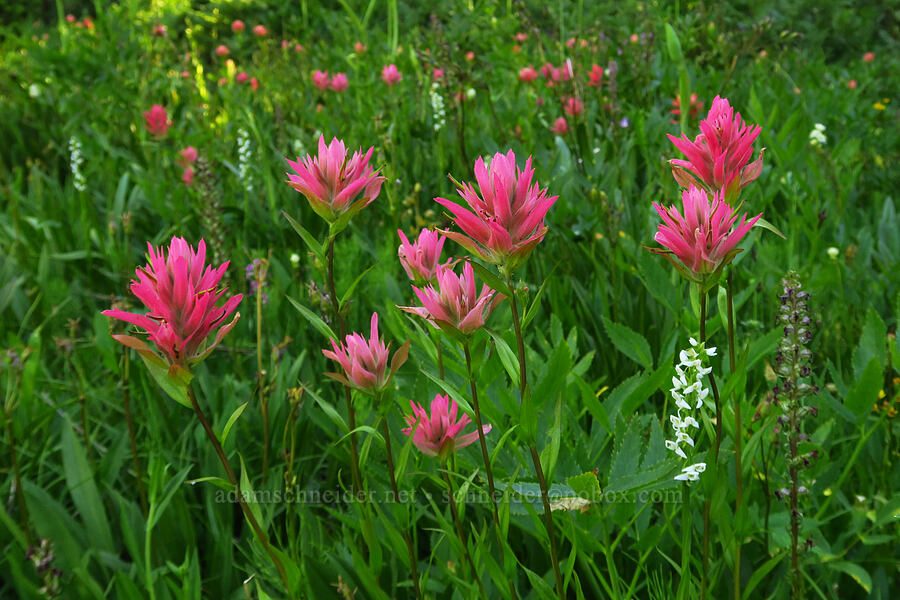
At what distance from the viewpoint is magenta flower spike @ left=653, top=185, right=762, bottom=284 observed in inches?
25.4

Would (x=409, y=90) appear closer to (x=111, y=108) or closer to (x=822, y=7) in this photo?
(x=111, y=108)

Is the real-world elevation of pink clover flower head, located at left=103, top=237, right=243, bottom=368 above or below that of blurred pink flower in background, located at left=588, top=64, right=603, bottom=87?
below

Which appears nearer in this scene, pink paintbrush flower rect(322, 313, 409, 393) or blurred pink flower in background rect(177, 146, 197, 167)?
pink paintbrush flower rect(322, 313, 409, 393)

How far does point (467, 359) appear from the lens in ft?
2.25

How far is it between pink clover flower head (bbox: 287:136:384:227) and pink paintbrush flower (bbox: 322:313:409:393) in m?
0.12

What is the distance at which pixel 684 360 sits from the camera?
2.37 feet

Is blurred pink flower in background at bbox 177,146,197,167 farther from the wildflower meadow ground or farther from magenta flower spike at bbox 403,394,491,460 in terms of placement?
magenta flower spike at bbox 403,394,491,460

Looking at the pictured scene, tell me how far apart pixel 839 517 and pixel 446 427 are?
0.66 m

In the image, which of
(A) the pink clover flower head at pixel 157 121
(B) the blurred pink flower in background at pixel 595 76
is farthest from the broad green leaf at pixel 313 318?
(A) the pink clover flower head at pixel 157 121

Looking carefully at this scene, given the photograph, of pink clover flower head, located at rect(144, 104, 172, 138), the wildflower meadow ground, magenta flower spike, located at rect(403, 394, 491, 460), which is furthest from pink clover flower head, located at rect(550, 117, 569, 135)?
magenta flower spike, located at rect(403, 394, 491, 460)

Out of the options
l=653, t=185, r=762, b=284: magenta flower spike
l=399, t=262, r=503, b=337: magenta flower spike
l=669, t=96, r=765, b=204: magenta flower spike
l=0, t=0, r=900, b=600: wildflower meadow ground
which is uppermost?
l=669, t=96, r=765, b=204: magenta flower spike

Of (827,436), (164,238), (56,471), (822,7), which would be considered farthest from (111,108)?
(822,7)

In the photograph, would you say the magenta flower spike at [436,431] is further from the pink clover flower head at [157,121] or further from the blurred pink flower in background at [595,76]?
the pink clover flower head at [157,121]

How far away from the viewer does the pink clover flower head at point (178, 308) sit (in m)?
0.63
